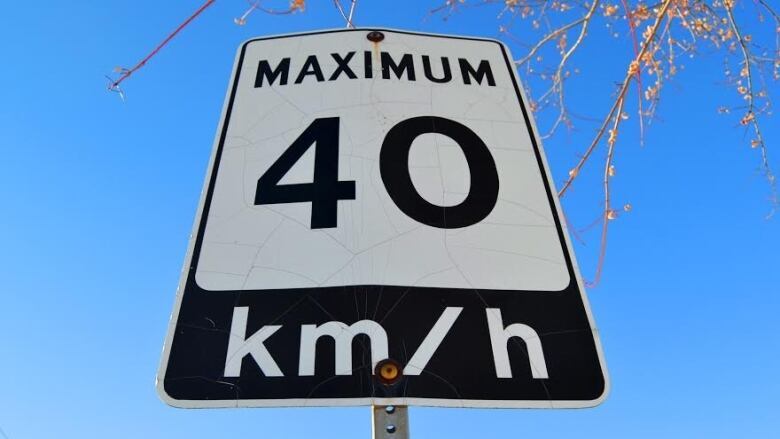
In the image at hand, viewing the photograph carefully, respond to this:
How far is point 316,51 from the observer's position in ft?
4.48

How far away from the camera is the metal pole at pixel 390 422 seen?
84cm

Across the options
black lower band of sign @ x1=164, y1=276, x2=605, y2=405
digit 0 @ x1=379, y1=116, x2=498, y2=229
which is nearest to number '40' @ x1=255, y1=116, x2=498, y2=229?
digit 0 @ x1=379, y1=116, x2=498, y2=229

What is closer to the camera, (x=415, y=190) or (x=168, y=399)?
(x=168, y=399)

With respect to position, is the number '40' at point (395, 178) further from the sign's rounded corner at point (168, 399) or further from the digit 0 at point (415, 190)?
the sign's rounded corner at point (168, 399)

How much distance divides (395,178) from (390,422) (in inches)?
17.2

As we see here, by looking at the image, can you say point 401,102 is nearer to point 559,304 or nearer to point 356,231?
point 356,231

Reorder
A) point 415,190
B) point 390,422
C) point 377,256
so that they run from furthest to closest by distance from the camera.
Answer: point 415,190 < point 377,256 < point 390,422

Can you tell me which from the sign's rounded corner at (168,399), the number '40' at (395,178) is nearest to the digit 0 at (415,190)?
the number '40' at (395,178)

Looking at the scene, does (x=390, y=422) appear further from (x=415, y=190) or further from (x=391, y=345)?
(x=415, y=190)

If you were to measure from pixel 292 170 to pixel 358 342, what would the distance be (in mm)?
362

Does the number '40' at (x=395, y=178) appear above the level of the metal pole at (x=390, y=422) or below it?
above

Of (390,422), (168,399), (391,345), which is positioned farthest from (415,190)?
(168,399)

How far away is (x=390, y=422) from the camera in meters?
0.85

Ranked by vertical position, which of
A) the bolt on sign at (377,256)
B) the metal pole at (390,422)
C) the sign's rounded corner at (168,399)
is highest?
the bolt on sign at (377,256)
